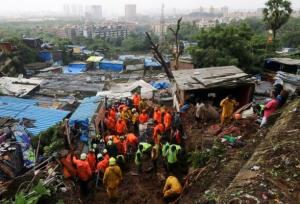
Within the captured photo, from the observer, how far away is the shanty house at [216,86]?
1370 centimetres

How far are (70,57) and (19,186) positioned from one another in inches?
1561

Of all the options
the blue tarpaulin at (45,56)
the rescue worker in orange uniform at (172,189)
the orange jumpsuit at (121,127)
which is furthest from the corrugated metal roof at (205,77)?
the blue tarpaulin at (45,56)

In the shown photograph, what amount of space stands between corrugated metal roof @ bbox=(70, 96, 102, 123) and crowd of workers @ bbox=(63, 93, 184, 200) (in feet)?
3.16

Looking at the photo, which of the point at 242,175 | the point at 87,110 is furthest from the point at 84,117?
the point at 242,175

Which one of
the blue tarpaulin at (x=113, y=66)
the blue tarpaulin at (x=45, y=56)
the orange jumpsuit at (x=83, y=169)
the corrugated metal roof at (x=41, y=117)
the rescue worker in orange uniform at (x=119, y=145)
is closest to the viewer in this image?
the orange jumpsuit at (x=83, y=169)

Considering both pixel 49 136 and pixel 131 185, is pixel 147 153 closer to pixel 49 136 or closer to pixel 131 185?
pixel 131 185

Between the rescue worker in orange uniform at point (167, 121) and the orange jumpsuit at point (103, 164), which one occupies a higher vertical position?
the rescue worker in orange uniform at point (167, 121)

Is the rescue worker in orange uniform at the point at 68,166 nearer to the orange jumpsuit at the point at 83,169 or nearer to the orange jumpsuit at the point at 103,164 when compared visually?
the orange jumpsuit at the point at 83,169

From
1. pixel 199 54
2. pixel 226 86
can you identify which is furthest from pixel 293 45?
pixel 226 86

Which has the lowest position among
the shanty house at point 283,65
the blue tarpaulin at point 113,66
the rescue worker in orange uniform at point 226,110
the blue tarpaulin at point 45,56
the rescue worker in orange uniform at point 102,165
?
the blue tarpaulin at point 113,66

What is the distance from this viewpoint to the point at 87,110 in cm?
1625

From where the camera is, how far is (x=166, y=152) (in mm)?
9711

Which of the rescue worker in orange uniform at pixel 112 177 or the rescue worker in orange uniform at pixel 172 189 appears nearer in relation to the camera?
the rescue worker in orange uniform at pixel 172 189

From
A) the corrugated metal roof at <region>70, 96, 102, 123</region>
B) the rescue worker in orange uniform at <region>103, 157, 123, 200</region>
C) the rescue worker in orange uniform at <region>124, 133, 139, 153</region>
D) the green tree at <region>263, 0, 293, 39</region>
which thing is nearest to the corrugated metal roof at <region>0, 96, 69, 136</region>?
the corrugated metal roof at <region>70, 96, 102, 123</region>
